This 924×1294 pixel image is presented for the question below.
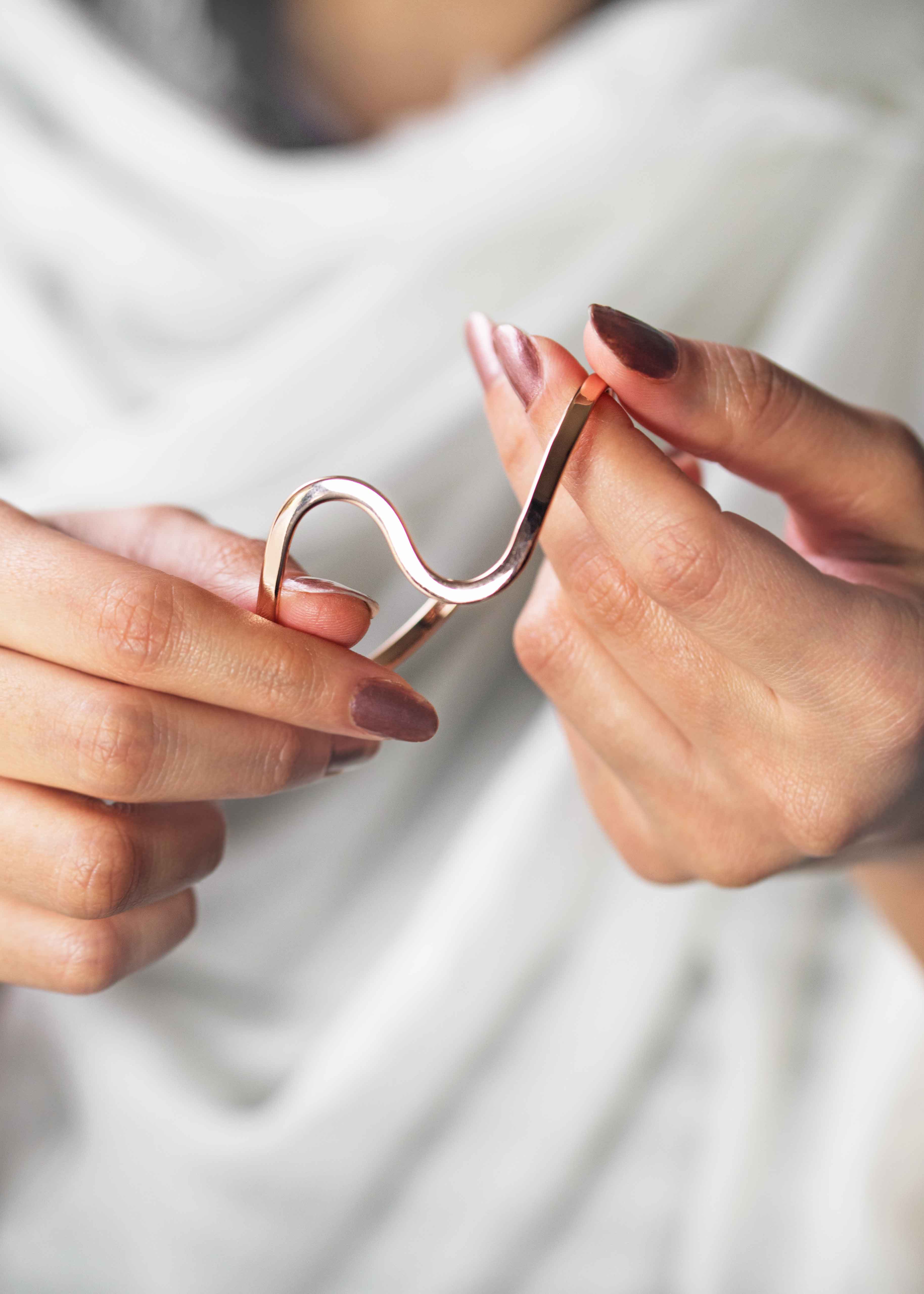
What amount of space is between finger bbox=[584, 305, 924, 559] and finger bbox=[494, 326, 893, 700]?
0.03 meters

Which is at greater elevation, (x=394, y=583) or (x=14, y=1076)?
(x=394, y=583)

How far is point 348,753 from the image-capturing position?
2.28 ft

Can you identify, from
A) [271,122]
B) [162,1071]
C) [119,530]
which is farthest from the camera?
[271,122]

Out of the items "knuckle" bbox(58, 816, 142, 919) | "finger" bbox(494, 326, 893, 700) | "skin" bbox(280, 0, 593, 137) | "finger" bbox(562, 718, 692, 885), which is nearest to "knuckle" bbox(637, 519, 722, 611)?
"finger" bbox(494, 326, 893, 700)

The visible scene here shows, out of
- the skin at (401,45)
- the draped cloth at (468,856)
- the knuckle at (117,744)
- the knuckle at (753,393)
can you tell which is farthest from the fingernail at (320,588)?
the skin at (401,45)

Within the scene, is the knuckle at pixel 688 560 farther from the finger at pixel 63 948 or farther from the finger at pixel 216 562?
the finger at pixel 63 948

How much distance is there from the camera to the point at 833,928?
3.55 feet

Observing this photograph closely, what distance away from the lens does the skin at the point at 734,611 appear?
1.66 feet

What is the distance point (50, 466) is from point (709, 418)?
78 cm

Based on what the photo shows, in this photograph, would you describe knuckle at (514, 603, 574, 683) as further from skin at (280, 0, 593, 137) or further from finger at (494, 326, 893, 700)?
skin at (280, 0, 593, 137)

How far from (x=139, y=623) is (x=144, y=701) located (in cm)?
5

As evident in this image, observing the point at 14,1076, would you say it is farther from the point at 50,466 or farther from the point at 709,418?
the point at 709,418

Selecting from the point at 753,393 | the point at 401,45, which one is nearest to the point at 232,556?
the point at 753,393

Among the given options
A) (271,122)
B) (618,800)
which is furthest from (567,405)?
(271,122)
